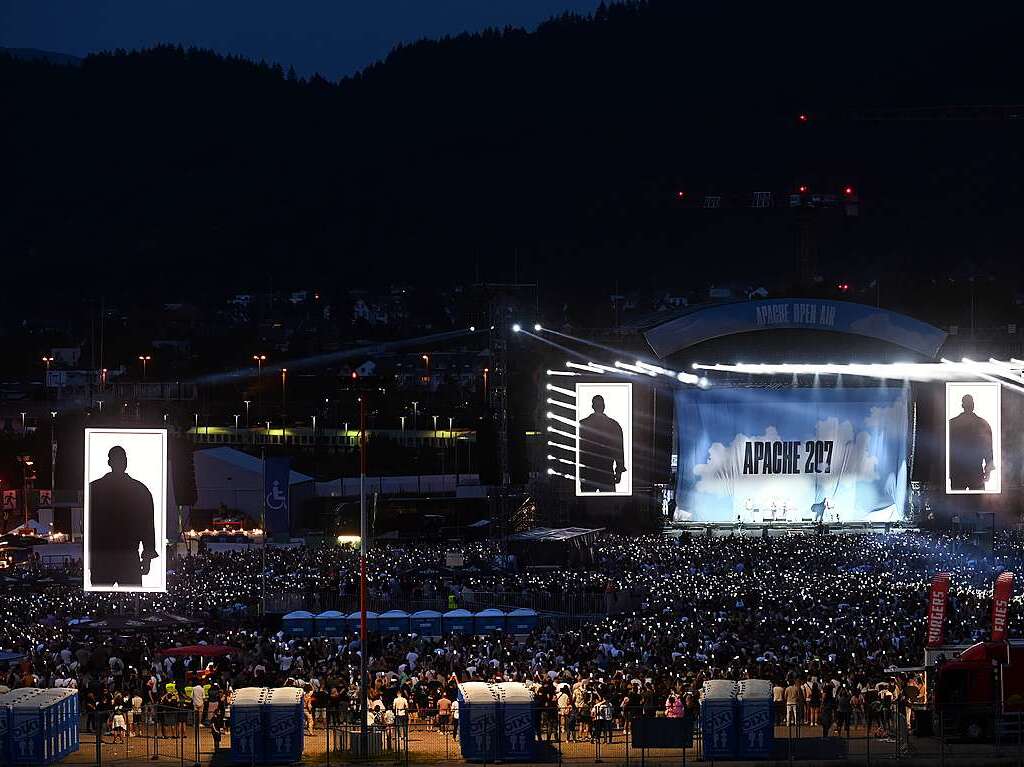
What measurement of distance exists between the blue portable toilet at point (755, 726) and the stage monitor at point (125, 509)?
958cm

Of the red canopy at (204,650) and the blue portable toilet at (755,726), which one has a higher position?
the red canopy at (204,650)

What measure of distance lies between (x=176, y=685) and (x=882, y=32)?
143258 mm

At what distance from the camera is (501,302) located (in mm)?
46688

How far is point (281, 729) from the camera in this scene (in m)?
19.0

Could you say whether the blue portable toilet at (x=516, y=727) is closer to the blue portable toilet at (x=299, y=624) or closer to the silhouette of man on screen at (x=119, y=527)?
the silhouette of man on screen at (x=119, y=527)

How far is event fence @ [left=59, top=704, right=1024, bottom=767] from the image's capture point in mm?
18859

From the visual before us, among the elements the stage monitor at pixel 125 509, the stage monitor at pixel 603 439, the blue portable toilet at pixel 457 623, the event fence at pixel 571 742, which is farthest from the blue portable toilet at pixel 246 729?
the stage monitor at pixel 603 439

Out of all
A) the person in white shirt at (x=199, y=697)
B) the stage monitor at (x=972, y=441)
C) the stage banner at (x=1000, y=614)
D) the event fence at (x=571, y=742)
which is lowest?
the event fence at (x=571, y=742)

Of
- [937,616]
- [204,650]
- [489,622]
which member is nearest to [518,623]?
[489,622]

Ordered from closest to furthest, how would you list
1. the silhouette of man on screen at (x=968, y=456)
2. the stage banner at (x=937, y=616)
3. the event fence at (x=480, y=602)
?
the stage banner at (x=937, y=616), the event fence at (x=480, y=602), the silhouette of man on screen at (x=968, y=456)

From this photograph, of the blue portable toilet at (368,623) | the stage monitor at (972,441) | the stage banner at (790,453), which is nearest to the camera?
the blue portable toilet at (368,623)

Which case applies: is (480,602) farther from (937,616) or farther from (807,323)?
Answer: (807,323)

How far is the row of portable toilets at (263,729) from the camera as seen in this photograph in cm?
1897

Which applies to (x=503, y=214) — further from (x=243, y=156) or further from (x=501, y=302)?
(x=501, y=302)
